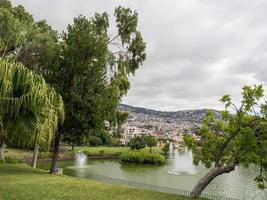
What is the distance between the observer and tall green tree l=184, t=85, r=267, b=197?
11.1 m

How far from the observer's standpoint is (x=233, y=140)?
12570mm

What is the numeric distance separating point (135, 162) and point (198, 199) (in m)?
40.9

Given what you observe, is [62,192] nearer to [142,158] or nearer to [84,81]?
[84,81]

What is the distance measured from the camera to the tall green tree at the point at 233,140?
11148 mm

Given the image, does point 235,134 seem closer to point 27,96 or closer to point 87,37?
point 27,96

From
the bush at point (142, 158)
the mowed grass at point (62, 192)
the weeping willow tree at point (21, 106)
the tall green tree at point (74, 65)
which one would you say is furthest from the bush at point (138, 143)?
the weeping willow tree at point (21, 106)

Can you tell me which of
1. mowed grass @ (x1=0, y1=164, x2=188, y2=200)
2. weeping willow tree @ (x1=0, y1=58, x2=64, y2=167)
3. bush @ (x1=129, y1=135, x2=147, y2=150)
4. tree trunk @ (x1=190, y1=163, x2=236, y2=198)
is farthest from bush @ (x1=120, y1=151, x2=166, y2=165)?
weeping willow tree @ (x1=0, y1=58, x2=64, y2=167)

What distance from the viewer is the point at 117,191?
41.4 ft

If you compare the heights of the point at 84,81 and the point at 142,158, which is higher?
the point at 84,81

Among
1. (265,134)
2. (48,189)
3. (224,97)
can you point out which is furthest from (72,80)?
(265,134)

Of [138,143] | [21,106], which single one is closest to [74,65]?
[21,106]

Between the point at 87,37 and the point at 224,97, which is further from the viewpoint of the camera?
the point at 87,37

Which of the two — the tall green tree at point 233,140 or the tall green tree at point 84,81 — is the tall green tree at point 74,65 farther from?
the tall green tree at point 233,140

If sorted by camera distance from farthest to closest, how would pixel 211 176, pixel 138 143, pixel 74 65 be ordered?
pixel 138 143, pixel 74 65, pixel 211 176
